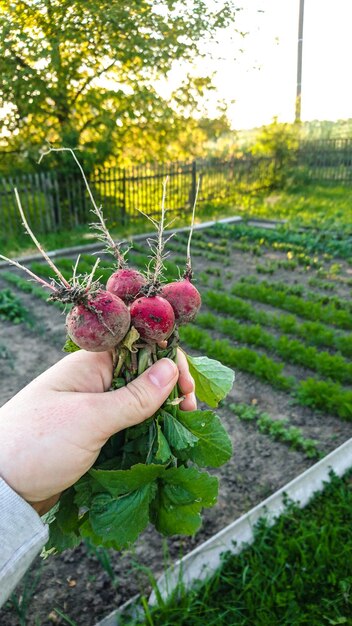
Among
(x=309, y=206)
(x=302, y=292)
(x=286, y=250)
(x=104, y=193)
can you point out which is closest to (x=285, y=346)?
(x=302, y=292)

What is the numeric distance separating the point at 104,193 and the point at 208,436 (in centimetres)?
1146

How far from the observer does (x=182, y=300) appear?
1.70 metres

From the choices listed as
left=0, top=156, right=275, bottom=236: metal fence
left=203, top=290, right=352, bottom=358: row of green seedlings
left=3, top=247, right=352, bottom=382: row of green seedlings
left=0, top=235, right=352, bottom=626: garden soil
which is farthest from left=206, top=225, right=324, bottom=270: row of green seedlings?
left=0, top=235, right=352, bottom=626: garden soil

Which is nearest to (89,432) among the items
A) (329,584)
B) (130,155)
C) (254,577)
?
(254,577)

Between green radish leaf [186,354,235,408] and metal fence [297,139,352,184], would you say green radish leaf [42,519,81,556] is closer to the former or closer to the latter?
green radish leaf [186,354,235,408]

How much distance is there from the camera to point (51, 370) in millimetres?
1628

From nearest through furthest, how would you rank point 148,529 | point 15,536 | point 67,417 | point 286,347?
point 15,536, point 67,417, point 148,529, point 286,347

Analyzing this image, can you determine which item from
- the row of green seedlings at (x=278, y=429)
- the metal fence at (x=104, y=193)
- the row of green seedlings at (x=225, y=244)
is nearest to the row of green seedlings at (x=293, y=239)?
the row of green seedlings at (x=225, y=244)

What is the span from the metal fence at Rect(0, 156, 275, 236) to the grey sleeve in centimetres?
914

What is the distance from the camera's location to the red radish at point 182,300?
67.0 inches

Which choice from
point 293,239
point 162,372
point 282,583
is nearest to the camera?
point 162,372

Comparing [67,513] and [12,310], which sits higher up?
→ [67,513]

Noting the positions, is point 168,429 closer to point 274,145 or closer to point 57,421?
Result: point 57,421

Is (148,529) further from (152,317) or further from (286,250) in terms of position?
(286,250)
